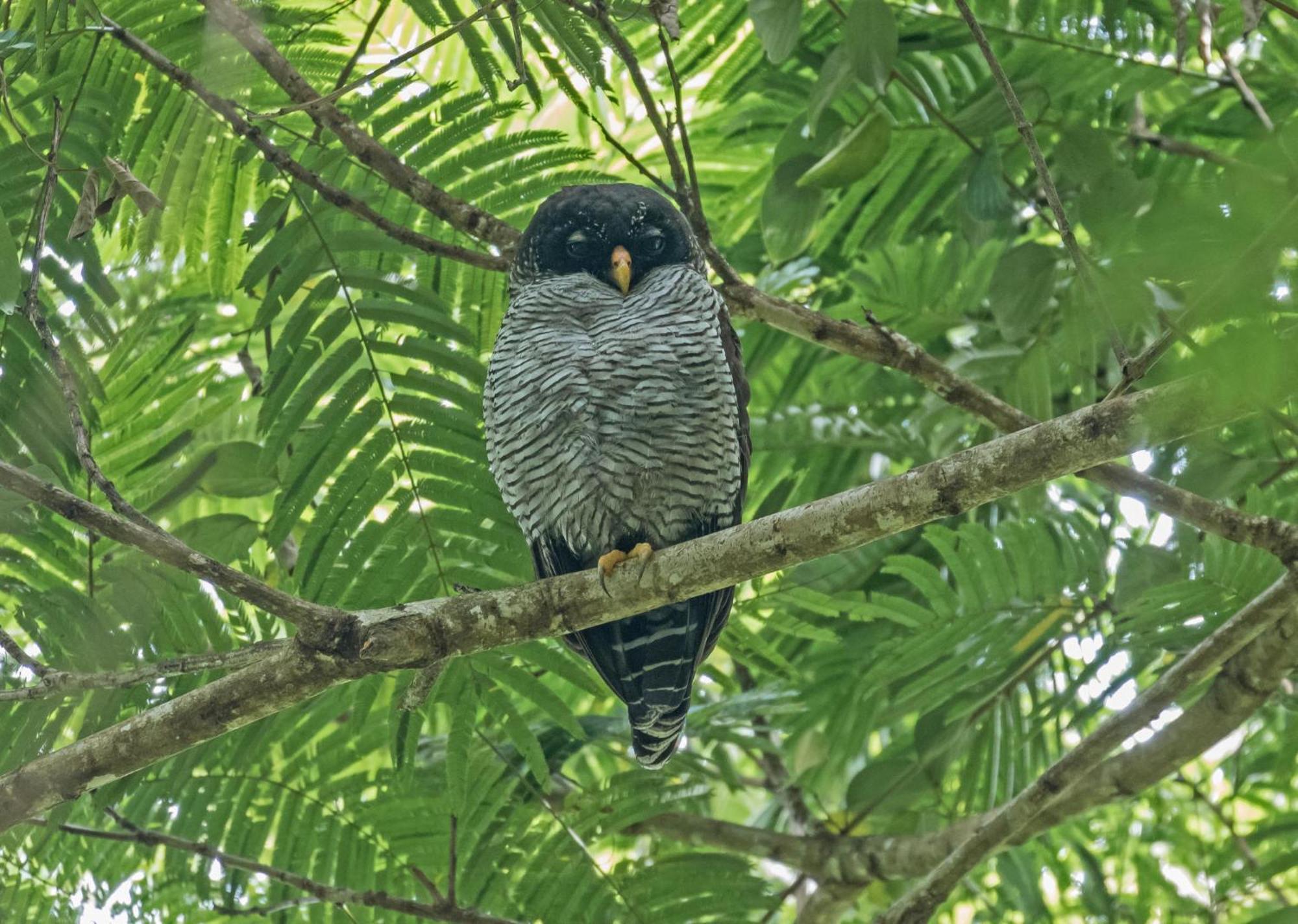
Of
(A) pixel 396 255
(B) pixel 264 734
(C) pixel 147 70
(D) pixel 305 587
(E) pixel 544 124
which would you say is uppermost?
(E) pixel 544 124

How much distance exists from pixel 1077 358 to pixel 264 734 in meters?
2.57

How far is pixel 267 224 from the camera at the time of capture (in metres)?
3.80

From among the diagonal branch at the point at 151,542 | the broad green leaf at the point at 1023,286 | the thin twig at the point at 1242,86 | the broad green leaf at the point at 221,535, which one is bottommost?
the diagonal branch at the point at 151,542

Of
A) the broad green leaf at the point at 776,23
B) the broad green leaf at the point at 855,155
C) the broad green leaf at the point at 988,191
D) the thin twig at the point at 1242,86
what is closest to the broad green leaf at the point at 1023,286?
the broad green leaf at the point at 988,191

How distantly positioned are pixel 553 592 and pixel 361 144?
4.77ft

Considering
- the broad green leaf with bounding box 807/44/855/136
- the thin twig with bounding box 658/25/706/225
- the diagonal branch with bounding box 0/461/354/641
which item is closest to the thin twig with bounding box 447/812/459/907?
the diagonal branch with bounding box 0/461/354/641

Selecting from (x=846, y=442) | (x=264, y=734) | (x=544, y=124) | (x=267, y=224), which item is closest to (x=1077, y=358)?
(x=846, y=442)

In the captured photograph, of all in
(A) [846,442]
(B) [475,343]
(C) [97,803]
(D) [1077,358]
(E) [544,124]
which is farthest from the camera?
(E) [544,124]

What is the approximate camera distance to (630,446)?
13.1 feet

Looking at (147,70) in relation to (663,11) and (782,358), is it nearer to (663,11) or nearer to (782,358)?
(663,11)

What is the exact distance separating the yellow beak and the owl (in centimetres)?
12

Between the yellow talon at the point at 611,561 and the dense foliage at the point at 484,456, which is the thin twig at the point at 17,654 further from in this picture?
the yellow talon at the point at 611,561

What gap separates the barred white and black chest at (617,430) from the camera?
399 cm

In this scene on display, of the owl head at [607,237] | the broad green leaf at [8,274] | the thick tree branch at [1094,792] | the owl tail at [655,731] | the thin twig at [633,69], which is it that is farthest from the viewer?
the owl head at [607,237]
